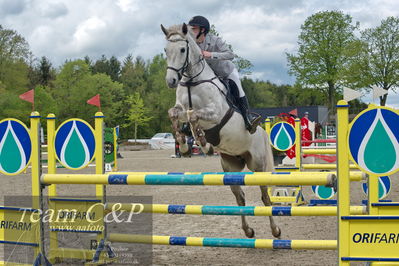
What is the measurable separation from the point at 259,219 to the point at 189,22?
2956 mm

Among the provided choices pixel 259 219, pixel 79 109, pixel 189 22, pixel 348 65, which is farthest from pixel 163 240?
pixel 79 109

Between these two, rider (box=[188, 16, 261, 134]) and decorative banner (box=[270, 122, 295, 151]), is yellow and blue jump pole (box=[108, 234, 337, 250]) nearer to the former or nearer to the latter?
rider (box=[188, 16, 261, 134])

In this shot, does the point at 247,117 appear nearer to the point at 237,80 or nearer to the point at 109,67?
the point at 237,80

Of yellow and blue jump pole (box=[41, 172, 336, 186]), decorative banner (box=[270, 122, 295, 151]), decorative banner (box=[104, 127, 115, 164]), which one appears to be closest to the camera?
yellow and blue jump pole (box=[41, 172, 336, 186])

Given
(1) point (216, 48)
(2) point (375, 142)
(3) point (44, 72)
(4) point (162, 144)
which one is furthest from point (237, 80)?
(3) point (44, 72)

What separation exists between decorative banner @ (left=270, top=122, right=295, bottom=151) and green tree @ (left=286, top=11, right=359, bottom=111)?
3054 cm

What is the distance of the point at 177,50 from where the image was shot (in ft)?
14.0

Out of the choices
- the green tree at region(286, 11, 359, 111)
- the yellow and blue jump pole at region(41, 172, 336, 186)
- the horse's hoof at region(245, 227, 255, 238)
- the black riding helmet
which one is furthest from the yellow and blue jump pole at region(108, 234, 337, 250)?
the green tree at region(286, 11, 359, 111)

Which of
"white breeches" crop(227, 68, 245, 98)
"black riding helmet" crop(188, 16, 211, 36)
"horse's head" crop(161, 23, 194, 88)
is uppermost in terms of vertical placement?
"black riding helmet" crop(188, 16, 211, 36)

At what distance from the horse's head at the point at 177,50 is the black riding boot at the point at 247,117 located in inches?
31.5

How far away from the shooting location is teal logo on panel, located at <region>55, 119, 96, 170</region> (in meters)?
4.04

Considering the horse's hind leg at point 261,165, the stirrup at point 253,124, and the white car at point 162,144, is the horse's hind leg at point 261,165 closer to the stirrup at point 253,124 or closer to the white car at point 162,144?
the stirrup at point 253,124

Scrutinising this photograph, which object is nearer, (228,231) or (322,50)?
(228,231)

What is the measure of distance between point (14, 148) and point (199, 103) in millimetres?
1729
